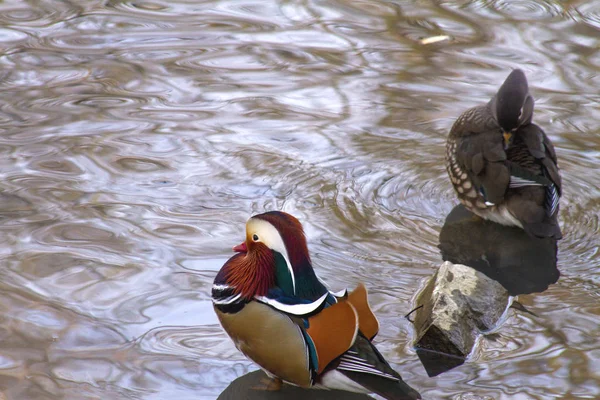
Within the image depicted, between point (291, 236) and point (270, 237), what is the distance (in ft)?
0.29

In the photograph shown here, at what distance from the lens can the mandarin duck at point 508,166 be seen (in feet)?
14.2

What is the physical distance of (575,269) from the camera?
4109 mm

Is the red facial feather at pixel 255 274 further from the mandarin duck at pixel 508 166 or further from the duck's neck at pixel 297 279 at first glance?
the mandarin duck at pixel 508 166

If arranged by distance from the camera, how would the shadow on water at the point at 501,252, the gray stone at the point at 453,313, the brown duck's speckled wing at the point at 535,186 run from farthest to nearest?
the brown duck's speckled wing at the point at 535,186, the shadow on water at the point at 501,252, the gray stone at the point at 453,313

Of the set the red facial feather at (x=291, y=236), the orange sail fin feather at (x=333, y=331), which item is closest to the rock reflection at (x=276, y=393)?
the orange sail fin feather at (x=333, y=331)

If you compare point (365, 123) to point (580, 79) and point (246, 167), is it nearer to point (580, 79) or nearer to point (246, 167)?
point (246, 167)

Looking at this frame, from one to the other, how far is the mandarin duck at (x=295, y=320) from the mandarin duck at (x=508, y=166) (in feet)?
4.93

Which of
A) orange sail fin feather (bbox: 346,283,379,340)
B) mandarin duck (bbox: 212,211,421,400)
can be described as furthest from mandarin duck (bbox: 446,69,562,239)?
mandarin duck (bbox: 212,211,421,400)

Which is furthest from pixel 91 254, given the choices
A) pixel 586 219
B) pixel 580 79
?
pixel 580 79

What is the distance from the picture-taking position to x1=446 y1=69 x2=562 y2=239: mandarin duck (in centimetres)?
432

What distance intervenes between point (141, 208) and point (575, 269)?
2209mm

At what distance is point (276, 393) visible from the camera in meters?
3.30

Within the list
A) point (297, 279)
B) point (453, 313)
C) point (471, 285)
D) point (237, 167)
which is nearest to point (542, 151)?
point (471, 285)

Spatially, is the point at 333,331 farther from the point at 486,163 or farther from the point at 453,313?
the point at 486,163
